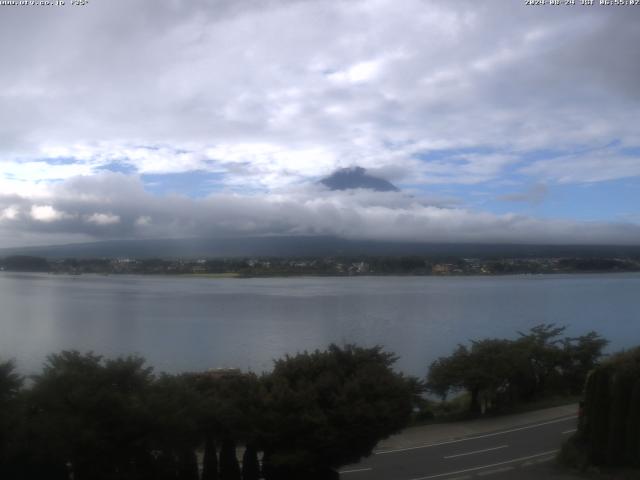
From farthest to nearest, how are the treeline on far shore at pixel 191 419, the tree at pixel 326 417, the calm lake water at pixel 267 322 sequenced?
the calm lake water at pixel 267 322 → the tree at pixel 326 417 → the treeline on far shore at pixel 191 419

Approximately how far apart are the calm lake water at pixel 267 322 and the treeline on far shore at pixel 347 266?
103 feet

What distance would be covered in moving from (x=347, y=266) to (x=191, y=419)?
97.0 metres

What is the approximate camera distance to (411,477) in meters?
12.3

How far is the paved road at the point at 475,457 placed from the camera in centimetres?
1223

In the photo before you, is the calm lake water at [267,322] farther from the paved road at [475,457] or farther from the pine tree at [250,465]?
the pine tree at [250,465]

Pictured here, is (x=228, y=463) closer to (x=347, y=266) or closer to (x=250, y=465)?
(x=250, y=465)

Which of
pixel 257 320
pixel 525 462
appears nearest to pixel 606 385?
pixel 525 462

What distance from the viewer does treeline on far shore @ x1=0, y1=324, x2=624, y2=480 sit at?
9.35 m

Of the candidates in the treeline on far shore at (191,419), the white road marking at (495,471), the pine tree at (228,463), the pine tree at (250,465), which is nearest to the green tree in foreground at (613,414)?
the white road marking at (495,471)

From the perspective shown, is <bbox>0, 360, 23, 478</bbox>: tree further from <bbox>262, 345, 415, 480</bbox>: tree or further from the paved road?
the paved road

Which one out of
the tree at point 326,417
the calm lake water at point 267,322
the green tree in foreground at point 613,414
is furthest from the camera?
the calm lake water at point 267,322

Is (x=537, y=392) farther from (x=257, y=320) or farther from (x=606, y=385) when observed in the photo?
(x=257, y=320)

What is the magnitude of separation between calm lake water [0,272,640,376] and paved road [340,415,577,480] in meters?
11.5

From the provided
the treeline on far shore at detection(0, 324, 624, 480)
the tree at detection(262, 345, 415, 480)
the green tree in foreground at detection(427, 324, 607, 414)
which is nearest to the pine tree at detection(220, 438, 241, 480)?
the treeline on far shore at detection(0, 324, 624, 480)
